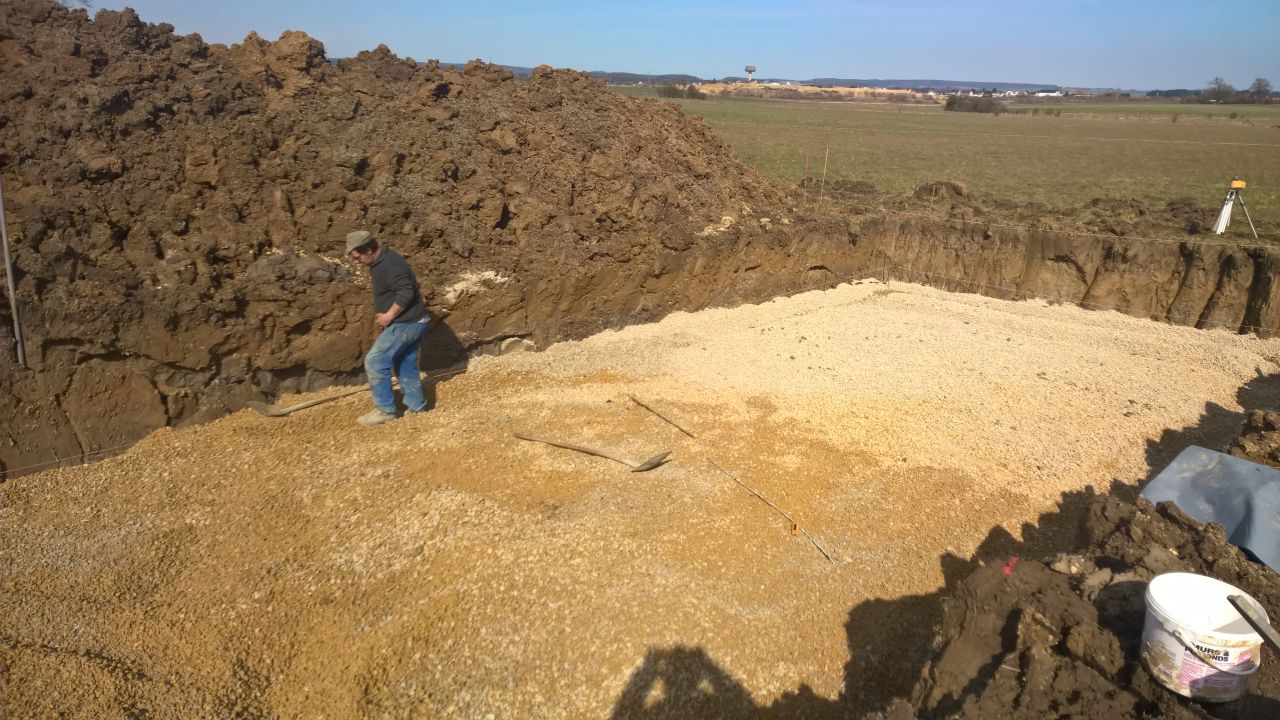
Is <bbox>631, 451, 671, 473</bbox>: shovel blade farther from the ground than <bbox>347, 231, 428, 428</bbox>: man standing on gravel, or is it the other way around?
<bbox>347, 231, 428, 428</bbox>: man standing on gravel

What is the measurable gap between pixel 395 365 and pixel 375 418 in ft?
1.95

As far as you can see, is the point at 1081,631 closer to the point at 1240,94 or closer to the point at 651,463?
the point at 651,463

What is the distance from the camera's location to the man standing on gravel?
6523 millimetres

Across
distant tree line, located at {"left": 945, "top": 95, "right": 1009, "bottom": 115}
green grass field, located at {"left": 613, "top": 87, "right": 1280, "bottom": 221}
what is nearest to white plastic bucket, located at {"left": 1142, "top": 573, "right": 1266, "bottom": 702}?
green grass field, located at {"left": 613, "top": 87, "right": 1280, "bottom": 221}

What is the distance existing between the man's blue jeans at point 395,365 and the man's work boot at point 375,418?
5cm

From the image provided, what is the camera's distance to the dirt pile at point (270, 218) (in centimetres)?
624

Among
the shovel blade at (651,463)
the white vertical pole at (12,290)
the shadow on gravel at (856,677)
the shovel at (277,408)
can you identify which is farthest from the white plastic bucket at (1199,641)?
the white vertical pole at (12,290)

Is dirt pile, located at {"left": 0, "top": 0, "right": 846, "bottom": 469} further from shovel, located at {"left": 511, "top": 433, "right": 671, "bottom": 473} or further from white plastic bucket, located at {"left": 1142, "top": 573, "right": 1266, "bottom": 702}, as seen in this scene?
white plastic bucket, located at {"left": 1142, "top": 573, "right": 1266, "bottom": 702}

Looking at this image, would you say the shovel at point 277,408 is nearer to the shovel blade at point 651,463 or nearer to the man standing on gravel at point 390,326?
the man standing on gravel at point 390,326

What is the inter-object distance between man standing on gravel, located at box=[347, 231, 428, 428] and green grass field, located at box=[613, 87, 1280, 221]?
1442 centimetres

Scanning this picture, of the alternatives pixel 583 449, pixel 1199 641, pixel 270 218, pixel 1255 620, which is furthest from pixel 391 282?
pixel 1255 620

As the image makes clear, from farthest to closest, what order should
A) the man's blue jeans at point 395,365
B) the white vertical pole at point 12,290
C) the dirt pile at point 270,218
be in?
the man's blue jeans at point 395,365 → the dirt pile at point 270,218 → the white vertical pole at point 12,290

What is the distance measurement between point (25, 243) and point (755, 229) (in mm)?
9491

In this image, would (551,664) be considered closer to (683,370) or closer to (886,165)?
(683,370)
